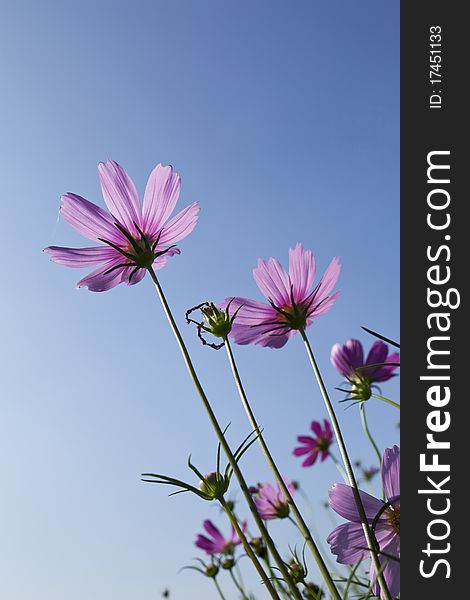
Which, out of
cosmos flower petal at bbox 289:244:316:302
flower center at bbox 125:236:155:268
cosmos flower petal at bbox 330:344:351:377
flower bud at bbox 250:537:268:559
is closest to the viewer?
flower center at bbox 125:236:155:268

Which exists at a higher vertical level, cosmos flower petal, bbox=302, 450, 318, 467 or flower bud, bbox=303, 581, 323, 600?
cosmos flower petal, bbox=302, 450, 318, 467

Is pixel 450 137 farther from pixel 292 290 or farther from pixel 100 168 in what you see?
pixel 100 168

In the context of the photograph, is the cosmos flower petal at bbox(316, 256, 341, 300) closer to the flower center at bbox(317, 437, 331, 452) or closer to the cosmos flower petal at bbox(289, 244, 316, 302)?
the cosmos flower petal at bbox(289, 244, 316, 302)

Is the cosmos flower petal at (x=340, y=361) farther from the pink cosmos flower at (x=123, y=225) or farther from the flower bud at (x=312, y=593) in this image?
the pink cosmos flower at (x=123, y=225)

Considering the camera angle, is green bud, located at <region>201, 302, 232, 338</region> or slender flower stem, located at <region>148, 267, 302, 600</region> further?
green bud, located at <region>201, 302, 232, 338</region>

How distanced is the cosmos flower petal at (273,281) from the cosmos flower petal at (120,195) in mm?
182

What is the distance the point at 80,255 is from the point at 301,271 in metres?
0.30

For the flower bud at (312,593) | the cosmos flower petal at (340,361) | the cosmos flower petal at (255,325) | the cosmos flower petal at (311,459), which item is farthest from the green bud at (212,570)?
the cosmos flower petal at (255,325)

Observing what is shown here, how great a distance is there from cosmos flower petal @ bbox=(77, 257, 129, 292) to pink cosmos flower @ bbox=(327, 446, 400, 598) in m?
0.37

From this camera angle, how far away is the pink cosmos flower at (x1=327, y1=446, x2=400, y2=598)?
66 cm

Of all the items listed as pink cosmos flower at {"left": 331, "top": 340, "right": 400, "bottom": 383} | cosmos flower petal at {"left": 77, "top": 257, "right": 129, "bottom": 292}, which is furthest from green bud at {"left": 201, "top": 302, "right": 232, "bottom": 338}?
pink cosmos flower at {"left": 331, "top": 340, "right": 400, "bottom": 383}

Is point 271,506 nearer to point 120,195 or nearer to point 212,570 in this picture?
point 212,570

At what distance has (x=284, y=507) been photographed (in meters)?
1.69

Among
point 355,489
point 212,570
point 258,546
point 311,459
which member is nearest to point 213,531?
point 212,570
